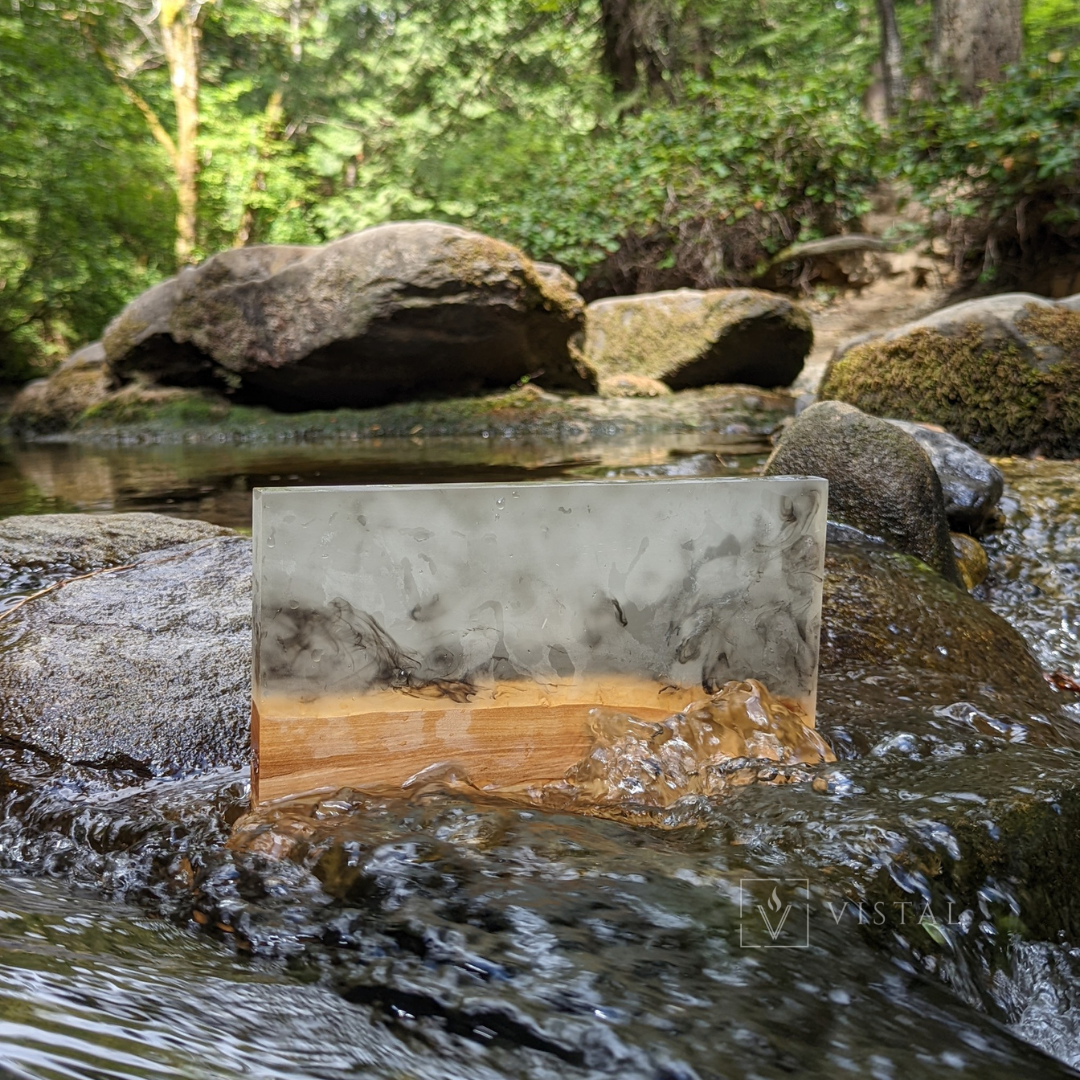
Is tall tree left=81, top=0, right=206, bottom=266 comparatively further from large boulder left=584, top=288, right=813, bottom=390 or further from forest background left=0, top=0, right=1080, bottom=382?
large boulder left=584, top=288, right=813, bottom=390

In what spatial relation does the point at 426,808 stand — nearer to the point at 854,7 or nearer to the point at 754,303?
the point at 754,303

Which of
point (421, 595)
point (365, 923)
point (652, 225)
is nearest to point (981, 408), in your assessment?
point (421, 595)

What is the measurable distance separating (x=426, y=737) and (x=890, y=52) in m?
16.4

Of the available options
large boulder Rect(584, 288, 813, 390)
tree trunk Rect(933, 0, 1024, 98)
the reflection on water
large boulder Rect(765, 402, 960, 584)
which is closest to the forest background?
Answer: tree trunk Rect(933, 0, 1024, 98)

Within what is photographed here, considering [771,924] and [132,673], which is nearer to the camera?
[771,924]

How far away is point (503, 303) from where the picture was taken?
9828 mm

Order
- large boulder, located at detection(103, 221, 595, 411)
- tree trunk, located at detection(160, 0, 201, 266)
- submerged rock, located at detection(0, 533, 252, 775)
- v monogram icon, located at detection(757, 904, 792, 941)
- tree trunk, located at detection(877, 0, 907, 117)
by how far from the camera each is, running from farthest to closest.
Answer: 1. tree trunk, located at detection(160, 0, 201, 266)
2. tree trunk, located at detection(877, 0, 907, 117)
3. large boulder, located at detection(103, 221, 595, 411)
4. submerged rock, located at detection(0, 533, 252, 775)
5. v monogram icon, located at detection(757, 904, 792, 941)

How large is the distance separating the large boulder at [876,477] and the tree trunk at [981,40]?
10207 millimetres

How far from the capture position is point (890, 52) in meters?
15.3

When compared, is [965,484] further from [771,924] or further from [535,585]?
[771,924]

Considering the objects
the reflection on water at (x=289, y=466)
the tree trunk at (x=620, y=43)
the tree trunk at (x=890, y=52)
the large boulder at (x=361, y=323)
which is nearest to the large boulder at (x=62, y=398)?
the large boulder at (x=361, y=323)

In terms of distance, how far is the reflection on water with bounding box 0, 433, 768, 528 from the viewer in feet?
20.9

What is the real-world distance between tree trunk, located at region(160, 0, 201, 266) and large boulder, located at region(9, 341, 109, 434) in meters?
7.34

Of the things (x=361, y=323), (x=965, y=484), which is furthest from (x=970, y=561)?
(x=361, y=323)
